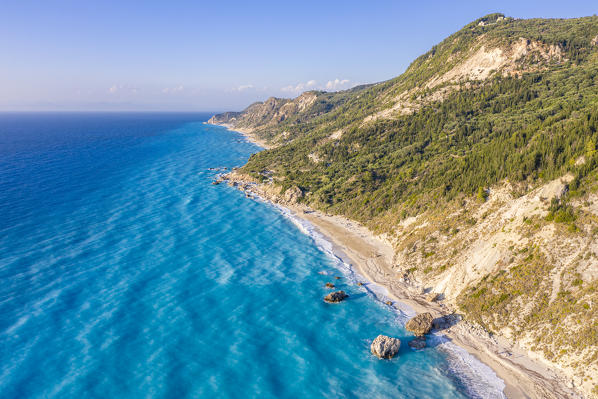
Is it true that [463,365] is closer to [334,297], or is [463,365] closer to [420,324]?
[420,324]

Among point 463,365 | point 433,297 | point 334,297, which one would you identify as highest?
point 433,297

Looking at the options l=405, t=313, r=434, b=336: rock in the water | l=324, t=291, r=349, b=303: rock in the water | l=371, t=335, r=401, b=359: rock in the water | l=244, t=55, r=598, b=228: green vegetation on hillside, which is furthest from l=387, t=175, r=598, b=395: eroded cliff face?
l=324, t=291, r=349, b=303: rock in the water

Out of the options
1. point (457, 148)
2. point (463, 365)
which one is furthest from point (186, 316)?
point (457, 148)

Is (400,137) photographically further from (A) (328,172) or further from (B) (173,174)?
(B) (173,174)

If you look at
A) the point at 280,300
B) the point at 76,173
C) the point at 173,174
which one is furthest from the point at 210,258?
the point at 76,173

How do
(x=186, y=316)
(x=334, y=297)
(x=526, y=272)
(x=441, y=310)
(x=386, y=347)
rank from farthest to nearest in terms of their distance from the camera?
(x=334, y=297) < (x=441, y=310) < (x=186, y=316) < (x=526, y=272) < (x=386, y=347)

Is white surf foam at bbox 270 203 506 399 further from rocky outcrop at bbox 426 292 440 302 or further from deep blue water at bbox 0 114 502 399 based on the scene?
rocky outcrop at bbox 426 292 440 302
